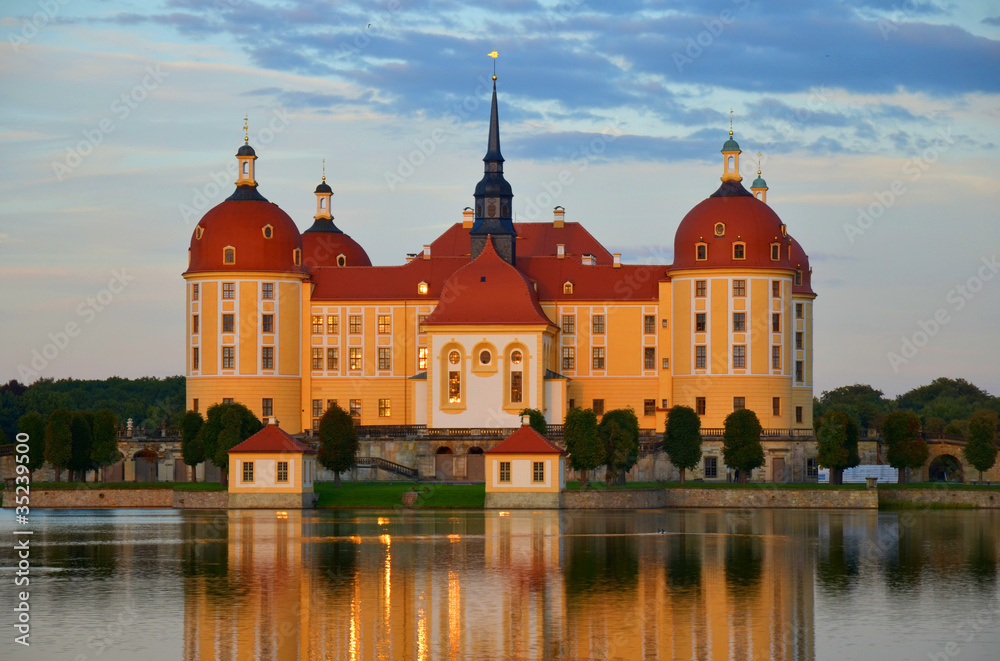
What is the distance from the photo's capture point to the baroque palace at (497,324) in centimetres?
8706

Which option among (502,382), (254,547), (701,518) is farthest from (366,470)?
(254,547)

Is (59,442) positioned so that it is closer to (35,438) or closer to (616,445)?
(35,438)

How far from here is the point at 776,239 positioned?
8894cm

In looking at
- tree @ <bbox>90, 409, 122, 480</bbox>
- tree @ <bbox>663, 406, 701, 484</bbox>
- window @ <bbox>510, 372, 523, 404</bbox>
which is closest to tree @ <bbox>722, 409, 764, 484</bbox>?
tree @ <bbox>663, 406, 701, 484</bbox>

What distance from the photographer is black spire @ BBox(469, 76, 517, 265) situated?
3656 inches

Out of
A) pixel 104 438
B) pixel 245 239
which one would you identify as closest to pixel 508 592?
pixel 104 438

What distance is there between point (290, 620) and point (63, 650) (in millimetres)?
4774

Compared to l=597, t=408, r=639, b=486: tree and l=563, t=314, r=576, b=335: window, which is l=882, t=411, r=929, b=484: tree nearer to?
l=597, t=408, r=639, b=486: tree

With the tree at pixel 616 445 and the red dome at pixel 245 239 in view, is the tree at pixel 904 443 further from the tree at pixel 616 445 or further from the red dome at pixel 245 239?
the red dome at pixel 245 239

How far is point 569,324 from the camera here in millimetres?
92438

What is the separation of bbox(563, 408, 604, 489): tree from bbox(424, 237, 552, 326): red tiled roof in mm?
16309

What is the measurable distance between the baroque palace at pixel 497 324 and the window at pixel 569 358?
134 millimetres

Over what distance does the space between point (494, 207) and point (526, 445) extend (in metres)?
29.7

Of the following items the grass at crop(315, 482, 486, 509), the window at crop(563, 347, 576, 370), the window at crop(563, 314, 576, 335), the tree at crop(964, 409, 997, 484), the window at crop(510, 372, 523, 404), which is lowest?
the grass at crop(315, 482, 486, 509)
